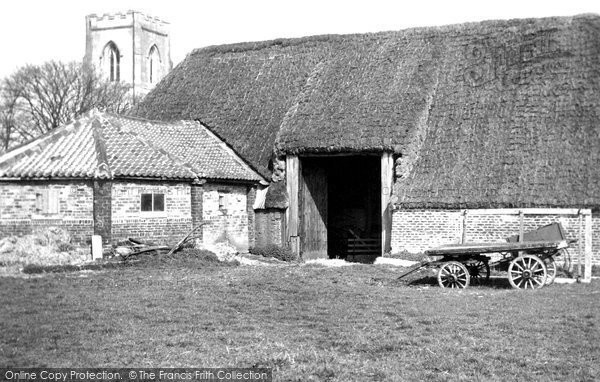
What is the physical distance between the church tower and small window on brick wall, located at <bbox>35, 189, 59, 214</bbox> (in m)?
46.0

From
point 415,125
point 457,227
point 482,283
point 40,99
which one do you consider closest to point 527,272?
point 482,283

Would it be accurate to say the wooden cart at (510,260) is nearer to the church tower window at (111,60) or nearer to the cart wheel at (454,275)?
the cart wheel at (454,275)

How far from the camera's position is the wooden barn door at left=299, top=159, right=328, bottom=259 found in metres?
26.4

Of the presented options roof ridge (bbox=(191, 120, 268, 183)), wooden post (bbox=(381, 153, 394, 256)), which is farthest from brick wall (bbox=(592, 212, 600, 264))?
roof ridge (bbox=(191, 120, 268, 183))

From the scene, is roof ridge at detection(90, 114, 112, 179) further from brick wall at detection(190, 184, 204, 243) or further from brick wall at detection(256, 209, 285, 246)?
brick wall at detection(256, 209, 285, 246)

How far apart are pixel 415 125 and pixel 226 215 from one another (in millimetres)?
6658

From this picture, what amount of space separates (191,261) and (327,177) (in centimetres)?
789

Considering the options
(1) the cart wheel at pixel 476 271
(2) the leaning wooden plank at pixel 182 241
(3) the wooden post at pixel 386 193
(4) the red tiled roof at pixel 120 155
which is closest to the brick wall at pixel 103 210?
(4) the red tiled roof at pixel 120 155

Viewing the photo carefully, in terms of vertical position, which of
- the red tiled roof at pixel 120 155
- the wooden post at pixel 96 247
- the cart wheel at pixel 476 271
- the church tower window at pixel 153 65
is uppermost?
the church tower window at pixel 153 65

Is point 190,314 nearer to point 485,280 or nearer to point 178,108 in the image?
point 485,280

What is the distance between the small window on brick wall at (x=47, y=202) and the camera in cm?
2222

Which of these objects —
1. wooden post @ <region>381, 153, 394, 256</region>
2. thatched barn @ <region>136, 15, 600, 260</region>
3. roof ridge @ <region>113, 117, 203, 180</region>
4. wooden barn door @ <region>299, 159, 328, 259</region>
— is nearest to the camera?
thatched barn @ <region>136, 15, 600, 260</region>

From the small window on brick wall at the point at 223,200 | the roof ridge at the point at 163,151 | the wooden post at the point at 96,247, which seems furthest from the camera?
the small window on brick wall at the point at 223,200

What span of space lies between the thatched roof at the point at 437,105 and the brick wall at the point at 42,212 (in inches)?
264
